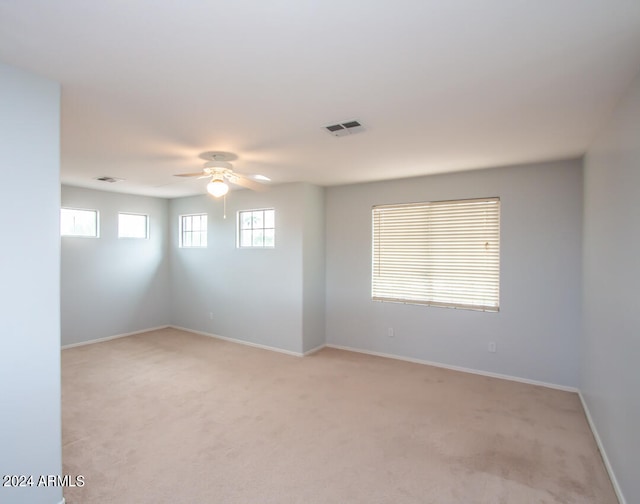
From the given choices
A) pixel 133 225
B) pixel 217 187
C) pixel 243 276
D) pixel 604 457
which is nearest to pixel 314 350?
pixel 243 276

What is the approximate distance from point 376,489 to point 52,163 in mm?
→ 2829

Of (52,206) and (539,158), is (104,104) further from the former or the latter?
(539,158)

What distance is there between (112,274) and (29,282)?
4.59 m

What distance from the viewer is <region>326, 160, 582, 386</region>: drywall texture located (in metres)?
3.84

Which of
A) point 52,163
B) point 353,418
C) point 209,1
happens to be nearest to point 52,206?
point 52,163

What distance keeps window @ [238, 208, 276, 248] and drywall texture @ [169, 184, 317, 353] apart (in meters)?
0.11

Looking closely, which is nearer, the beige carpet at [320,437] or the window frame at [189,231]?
the beige carpet at [320,437]

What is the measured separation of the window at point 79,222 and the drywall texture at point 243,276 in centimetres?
135

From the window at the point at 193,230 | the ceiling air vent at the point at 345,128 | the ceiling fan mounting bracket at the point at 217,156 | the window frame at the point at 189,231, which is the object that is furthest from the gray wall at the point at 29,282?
the window at the point at 193,230

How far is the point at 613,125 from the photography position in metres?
2.43

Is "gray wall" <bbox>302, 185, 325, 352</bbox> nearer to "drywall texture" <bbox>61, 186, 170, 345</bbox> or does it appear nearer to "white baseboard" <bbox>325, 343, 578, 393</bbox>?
"white baseboard" <bbox>325, 343, 578, 393</bbox>

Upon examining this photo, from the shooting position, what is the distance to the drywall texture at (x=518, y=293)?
3842 millimetres

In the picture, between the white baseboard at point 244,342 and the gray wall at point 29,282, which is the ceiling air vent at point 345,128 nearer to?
the gray wall at point 29,282

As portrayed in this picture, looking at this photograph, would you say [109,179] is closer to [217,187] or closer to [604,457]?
[217,187]
